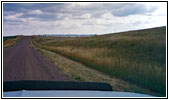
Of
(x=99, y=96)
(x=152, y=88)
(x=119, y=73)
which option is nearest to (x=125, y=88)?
(x=152, y=88)

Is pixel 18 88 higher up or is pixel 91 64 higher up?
pixel 18 88

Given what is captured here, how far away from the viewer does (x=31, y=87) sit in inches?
151

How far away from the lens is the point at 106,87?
371cm

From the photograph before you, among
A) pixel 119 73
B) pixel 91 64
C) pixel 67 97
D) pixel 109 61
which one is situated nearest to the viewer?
pixel 67 97

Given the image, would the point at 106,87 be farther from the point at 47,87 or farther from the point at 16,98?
the point at 16,98

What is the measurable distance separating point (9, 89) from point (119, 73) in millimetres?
8369

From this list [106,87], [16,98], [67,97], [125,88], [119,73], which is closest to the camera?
[16,98]

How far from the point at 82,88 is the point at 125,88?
17.3 feet

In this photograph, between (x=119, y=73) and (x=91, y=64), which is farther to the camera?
(x=91, y=64)

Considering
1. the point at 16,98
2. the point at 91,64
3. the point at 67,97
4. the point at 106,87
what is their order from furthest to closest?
the point at 91,64
the point at 106,87
the point at 67,97
the point at 16,98

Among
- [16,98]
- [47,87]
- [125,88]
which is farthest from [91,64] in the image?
[16,98]

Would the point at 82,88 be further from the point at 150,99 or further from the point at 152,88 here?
the point at 152,88

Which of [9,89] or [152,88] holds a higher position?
[9,89]

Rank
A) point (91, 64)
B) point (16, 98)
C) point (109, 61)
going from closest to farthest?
point (16, 98)
point (109, 61)
point (91, 64)
